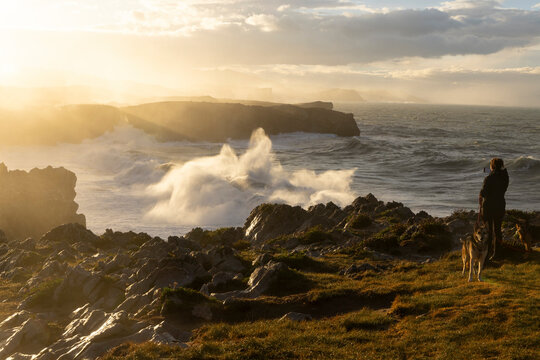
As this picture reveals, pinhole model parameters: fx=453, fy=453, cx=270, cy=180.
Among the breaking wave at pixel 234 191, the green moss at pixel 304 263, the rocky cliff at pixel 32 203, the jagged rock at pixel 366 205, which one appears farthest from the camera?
the breaking wave at pixel 234 191

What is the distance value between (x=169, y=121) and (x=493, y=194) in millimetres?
107611

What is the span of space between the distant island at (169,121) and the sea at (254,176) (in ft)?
12.9

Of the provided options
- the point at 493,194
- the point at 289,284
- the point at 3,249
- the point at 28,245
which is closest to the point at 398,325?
the point at 289,284

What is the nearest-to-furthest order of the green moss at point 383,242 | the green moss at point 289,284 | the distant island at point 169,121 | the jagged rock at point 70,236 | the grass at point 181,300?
1. the grass at point 181,300
2. the green moss at point 289,284
3. the green moss at point 383,242
4. the jagged rock at point 70,236
5. the distant island at point 169,121

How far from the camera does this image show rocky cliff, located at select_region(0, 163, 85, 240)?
114 ft

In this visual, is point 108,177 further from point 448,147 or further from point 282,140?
point 448,147

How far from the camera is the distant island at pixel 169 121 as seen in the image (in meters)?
94.5

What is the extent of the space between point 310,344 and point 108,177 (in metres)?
59.9

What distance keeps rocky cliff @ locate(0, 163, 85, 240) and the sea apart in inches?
151

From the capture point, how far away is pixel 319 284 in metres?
15.0

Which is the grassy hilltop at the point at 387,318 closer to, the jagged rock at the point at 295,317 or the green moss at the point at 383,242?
the jagged rock at the point at 295,317

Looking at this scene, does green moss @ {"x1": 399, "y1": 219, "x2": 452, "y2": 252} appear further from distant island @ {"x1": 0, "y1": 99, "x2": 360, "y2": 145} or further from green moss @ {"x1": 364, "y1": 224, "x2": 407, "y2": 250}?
distant island @ {"x1": 0, "y1": 99, "x2": 360, "y2": 145}

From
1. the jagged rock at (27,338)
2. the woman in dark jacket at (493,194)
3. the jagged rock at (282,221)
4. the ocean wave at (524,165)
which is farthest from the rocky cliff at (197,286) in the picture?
the ocean wave at (524,165)

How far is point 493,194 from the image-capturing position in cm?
1327
